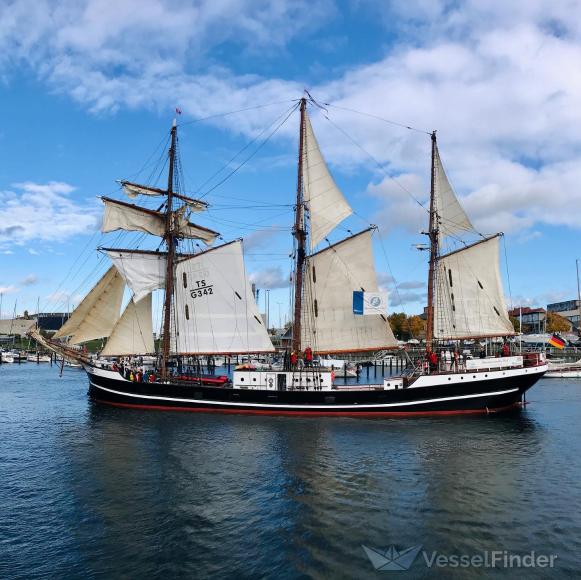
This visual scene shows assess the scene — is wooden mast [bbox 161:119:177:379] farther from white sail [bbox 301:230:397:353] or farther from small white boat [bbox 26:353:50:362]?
small white boat [bbox 26:353:50:362]

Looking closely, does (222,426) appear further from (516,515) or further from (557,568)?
(557,568)

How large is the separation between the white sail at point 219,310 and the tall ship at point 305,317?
0.10 m

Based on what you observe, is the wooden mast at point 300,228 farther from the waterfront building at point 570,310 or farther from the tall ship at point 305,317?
the waterfront building at point 570,310

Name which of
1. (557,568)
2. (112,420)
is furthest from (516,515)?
(112,420)

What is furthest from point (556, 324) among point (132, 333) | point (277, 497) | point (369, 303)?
point (277, 497)

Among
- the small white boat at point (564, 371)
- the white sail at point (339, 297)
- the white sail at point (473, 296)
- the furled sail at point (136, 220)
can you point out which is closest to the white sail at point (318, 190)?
the white sail at point (339, 297)

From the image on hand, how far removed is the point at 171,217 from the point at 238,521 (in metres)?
34.6

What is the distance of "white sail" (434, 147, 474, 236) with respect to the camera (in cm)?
4706

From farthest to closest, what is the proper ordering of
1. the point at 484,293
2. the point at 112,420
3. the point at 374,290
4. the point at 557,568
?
1. the point at 484,293
2. the point at 374,290
3. the point at 112,420
4. the point at 557,568

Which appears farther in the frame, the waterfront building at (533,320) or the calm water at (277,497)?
the waterfront building at (533,320)

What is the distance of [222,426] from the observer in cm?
3512

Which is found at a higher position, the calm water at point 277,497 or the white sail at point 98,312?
the white sail at point 98,312

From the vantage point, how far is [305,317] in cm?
4294

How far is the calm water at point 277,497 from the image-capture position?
14891mm
